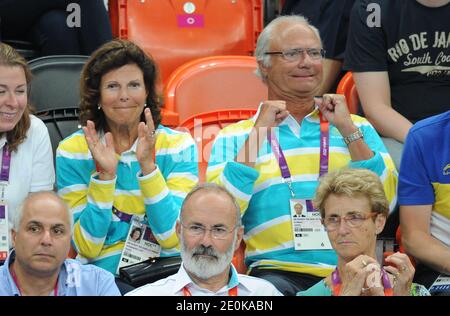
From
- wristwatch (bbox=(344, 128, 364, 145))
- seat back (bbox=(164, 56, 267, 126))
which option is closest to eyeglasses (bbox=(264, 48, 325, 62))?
wristwatch (bbox=(344, 128, 364, 145))

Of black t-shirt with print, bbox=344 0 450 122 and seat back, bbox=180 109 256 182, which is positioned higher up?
black t-shirt with print, bbox=344 0 450 122

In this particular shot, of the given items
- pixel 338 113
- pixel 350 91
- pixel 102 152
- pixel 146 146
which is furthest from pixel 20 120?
pixel 350 91

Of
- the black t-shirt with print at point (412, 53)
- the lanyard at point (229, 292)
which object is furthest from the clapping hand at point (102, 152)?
the black t-shirt with print at point (412, 53)

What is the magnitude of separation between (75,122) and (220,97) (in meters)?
0.82

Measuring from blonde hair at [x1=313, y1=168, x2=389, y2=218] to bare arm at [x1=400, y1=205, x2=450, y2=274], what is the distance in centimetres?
39

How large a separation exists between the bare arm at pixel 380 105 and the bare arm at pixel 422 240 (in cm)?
68

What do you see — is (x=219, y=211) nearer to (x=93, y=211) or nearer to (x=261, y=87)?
(x=93, y=211)

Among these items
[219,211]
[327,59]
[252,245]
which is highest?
[327,59]

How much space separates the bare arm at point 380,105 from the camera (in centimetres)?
471

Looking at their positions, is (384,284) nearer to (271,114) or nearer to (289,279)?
(289,279)

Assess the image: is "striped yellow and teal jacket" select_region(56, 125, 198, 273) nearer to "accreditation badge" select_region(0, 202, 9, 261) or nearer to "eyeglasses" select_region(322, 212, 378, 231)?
"accreditation badge" select_region(0, 202, 9, 261)

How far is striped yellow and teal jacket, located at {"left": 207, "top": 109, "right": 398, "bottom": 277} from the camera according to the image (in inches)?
158

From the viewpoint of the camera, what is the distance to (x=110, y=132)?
13.8 feet
